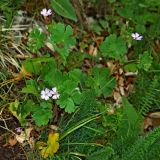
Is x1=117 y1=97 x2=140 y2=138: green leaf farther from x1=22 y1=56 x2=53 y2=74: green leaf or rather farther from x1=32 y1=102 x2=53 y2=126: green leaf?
x1=22 y1=56 x2=53 y2=74: green leaf

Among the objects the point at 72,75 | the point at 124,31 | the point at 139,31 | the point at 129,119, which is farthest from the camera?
the point at 139,31

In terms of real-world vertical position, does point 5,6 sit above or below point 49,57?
above

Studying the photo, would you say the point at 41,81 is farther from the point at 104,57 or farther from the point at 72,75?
the point at 104,57

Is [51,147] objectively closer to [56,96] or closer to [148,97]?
[56,96]

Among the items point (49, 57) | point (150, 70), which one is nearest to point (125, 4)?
point (150, 70)

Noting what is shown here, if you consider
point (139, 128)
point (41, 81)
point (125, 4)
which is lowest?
point (139, 128)

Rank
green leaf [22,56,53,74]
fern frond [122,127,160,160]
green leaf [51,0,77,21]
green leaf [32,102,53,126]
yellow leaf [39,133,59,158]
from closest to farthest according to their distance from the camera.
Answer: fern frond [122,127,160,160], yellow leaf [39,133,59,158], green leaf [32,102,53,126], green leaf [22,56,53,74], green leaf [51,0,77,21]

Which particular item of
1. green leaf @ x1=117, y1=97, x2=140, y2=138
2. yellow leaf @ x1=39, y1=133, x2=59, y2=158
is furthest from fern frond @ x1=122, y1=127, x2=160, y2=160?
yellow leaf @ x1=39, y1=133, x2=59, y2=158

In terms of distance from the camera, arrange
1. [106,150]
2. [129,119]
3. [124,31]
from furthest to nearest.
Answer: [124,31] → [129,119] → [106,150]
